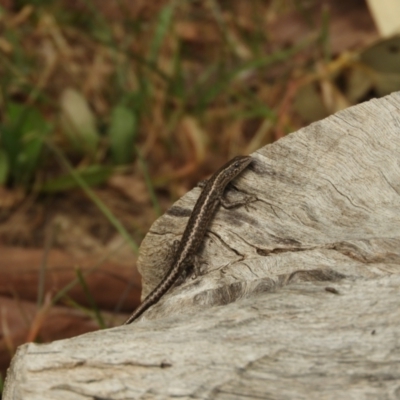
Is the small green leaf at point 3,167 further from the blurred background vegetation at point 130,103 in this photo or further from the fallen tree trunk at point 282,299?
the fallen tree trunk at point 282,299

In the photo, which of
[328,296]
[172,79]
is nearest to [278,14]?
[172,79]

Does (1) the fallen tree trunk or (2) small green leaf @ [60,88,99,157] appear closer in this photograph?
(1) the fallen tree trunk

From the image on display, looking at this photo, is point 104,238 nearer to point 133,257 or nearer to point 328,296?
point 133,257

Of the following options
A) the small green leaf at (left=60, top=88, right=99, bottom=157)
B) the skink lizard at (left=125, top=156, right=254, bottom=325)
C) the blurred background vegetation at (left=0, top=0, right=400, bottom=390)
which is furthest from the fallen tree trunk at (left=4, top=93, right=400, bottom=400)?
the small green leaf at (left=60, top=88, right=99, bottom=157)

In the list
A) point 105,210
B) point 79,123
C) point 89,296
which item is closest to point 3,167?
point 79,123

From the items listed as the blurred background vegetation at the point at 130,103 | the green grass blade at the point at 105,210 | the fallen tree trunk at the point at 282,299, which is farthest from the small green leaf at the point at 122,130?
the fallen tree trunk at the point at 282,299

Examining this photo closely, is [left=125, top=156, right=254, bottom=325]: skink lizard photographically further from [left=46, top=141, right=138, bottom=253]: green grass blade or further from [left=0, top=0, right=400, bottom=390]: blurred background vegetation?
[left=0, top=0, right=400, bottom=390]: blurred background vegetation

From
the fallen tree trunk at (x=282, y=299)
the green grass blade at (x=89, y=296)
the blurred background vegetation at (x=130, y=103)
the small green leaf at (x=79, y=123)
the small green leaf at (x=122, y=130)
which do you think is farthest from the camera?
the small green leaf at (x=79, y=123)
